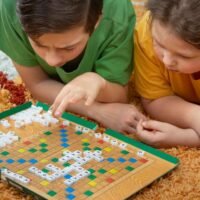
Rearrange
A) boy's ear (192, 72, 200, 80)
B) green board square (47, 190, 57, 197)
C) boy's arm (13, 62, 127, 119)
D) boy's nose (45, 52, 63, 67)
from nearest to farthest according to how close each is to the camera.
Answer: green board square (47, 190, 57, 197)
boy's nose (45, 52, 63, 67)
boy's ear (192, 72, 200, 80)
boy's arm (13, 62, 127, 119)

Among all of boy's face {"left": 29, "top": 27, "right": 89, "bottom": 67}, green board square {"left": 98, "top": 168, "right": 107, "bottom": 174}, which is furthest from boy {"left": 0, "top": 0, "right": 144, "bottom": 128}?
green board square {"left": 98, "top": 168, "right": 107, "bottom": 174}

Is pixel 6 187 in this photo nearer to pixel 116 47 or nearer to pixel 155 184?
pixel 155 184

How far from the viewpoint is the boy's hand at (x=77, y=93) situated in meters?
0.91

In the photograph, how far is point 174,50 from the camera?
0.88m

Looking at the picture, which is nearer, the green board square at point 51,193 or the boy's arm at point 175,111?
the green board square at point 51,193

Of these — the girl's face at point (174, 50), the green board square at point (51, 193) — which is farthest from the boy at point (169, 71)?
the green board square at point (51, 193)

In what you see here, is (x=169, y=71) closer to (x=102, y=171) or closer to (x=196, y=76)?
(x=196, y=76)

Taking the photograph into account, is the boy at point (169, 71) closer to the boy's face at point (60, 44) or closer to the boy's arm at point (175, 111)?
the boy's arm at point (175, 111)

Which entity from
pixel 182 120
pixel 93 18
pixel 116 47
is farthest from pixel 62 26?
pixel 182 120

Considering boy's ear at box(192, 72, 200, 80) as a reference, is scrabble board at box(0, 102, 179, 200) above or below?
below

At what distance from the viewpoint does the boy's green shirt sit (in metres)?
1.05

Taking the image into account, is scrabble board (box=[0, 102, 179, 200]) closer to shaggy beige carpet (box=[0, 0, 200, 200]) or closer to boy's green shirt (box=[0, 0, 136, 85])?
shaggy beige carpet (box=[0, 0, 200, 200])

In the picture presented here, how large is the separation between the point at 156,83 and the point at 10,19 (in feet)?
1.08

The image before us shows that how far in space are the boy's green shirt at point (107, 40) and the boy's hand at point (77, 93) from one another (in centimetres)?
9
